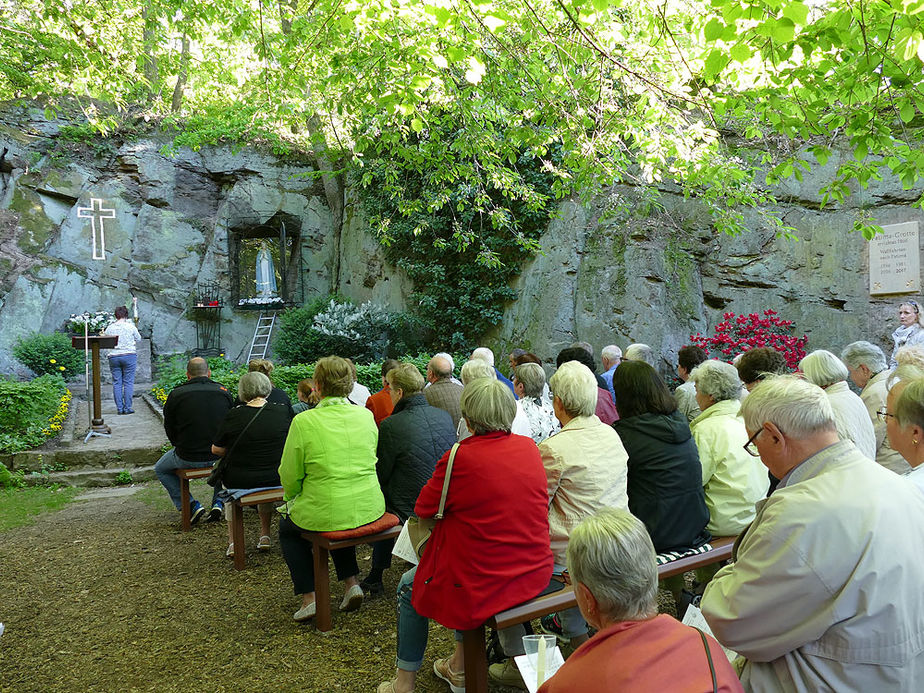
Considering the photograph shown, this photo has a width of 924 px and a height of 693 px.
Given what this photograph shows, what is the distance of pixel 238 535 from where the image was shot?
4852 mm

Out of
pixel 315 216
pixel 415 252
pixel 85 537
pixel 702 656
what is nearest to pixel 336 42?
pixel 85 537

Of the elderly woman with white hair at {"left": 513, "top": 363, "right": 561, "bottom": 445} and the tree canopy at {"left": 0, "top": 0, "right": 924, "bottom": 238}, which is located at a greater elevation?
the tree canopy at {"left": 0, "top": 0, "right": 924, "bottom": 238}

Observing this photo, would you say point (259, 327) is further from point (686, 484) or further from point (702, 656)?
point (702, 656)

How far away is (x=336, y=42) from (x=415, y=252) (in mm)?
7267

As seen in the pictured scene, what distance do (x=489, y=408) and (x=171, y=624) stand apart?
2.67m

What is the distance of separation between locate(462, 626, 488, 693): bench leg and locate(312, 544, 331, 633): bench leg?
1318 millimetres

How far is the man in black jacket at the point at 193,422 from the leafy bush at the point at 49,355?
30.7 ft

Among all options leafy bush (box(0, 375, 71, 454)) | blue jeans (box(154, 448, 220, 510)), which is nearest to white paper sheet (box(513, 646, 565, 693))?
blue jeans (box(154, 448, 220, 510))

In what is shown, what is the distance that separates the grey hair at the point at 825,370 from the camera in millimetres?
3691

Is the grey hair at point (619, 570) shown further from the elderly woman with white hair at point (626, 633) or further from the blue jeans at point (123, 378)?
the blue jeans at point (123, 378)

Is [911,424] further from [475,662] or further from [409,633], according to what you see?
[409,633]

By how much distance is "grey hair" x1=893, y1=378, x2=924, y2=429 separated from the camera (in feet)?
6.52

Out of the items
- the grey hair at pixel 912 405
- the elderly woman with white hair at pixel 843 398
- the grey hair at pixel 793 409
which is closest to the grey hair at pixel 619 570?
the grey hair at pixel 793 409

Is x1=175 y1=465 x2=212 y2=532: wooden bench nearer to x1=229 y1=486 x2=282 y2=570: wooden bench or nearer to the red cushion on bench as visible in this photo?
x1=229 y1=486 x2=282 y2=570: wooden bench
